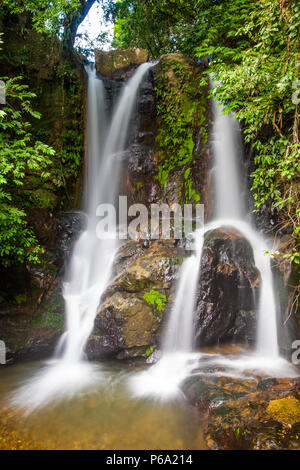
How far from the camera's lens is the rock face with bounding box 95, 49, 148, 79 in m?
9.60

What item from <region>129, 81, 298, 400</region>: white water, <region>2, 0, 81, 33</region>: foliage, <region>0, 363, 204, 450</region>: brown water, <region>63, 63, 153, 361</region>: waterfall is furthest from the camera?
<region>2, 0, 81, 33</region>: foliage

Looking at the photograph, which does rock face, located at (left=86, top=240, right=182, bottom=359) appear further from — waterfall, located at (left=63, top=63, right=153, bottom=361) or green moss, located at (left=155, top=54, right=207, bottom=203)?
green moss, located at (left=155, top=54, right=207, bottom=203)

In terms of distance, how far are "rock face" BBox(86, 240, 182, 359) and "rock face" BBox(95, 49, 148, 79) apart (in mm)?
7445

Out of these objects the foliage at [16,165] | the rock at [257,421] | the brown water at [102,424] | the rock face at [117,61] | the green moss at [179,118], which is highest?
the rock face at [117,61]

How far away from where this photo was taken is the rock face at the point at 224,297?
16.8ft

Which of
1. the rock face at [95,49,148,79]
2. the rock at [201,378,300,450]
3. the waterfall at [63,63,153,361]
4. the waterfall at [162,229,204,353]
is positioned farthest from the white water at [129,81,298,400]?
the rock face at [95,49,148,79]

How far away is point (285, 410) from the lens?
10.1ft


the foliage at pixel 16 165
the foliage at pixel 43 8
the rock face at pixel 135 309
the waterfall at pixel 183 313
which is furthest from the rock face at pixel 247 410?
the foliage at pixel 43 8

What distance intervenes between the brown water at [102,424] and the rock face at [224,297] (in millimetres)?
1672

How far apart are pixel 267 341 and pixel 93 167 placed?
652 centimetres

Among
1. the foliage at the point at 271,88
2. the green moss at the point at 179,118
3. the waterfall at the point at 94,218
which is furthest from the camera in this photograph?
the green moss at the point at 179,118

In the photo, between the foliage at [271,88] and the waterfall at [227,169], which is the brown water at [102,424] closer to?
the foliage at [271,88]

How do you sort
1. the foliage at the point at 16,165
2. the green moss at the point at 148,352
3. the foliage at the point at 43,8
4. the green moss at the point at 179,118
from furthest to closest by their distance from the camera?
the green moss at the point at 179,118 < the foliage at the point at 43,8 < the green moss at the point at 148,352 < the foliage at the point at 16,165

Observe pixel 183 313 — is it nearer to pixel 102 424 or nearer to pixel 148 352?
pixel 148 352
